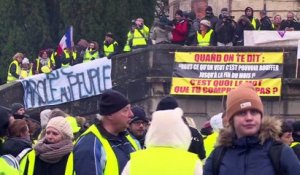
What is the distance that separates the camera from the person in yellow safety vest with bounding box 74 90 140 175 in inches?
316

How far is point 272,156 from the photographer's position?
688 cm

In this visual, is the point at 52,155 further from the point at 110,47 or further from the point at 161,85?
the point at 110,47

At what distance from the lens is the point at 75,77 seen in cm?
2478

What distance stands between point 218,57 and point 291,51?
1532mm

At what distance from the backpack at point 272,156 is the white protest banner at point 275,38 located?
16.3 m

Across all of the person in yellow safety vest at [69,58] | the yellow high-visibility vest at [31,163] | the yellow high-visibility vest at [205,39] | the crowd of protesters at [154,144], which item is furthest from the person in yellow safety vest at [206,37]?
the yellow high-visibility vest at [31,163]

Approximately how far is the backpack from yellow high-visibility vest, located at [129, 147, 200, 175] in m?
0.24

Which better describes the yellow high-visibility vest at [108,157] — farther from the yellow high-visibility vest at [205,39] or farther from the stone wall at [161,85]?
the yellow high-visibility vest at [205,39]

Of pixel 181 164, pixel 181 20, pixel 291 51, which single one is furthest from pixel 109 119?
pixel 181 20

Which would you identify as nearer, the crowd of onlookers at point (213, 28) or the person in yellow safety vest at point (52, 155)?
the person in yellow safety vest at point (52, 155)

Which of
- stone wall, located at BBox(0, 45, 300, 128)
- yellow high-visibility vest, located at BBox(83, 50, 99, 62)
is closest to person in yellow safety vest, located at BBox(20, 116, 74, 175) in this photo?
stone wall, located at BBox(0, 45, 300, 128)

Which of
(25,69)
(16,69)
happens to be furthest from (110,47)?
(16,69)

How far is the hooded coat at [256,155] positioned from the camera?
22.5 ft

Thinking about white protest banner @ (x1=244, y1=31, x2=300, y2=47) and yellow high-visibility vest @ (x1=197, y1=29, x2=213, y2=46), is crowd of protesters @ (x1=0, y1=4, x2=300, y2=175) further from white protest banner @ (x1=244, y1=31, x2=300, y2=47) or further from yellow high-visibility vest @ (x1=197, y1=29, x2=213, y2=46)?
yellow high-visibility vest @ (x1=197, y1=29, x2=213, y2=46)
